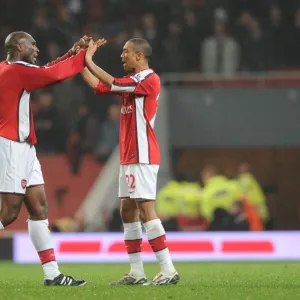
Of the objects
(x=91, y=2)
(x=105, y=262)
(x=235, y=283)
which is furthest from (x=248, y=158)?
(x=235, y=283)

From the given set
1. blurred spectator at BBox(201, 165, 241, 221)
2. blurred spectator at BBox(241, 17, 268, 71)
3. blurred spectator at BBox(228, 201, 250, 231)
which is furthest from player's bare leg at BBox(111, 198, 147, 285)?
blurred spectator at BBox(241, 17, 268, 71)

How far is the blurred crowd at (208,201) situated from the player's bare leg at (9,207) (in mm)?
7096

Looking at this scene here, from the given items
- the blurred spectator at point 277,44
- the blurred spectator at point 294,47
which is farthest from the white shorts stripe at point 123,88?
the blurred spectator at point 294,47

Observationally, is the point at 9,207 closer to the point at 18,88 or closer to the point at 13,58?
the point at 18,88

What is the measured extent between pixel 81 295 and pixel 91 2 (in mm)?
12678

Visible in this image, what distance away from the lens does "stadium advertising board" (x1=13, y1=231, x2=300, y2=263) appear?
14.2m

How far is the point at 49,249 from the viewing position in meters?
8.48

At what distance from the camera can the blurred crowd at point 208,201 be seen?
15539 millimetres

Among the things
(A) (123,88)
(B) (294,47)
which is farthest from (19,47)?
(B) (294,47)

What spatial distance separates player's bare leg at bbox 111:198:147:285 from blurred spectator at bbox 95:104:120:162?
327 inches

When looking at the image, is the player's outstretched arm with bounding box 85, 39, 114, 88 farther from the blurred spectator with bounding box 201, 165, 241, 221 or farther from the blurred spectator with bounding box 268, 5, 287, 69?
the blurred spectator with bounding box 268, 5, 287, 69

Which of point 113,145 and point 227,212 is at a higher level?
point 113,145

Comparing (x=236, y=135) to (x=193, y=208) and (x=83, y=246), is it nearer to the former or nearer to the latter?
(x=193, y=208)

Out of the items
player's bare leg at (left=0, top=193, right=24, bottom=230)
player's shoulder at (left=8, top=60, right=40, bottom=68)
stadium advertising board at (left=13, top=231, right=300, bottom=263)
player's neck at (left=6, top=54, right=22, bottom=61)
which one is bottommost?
stadium advertising board at (left=13, top=231, right=300, bottom=263)
